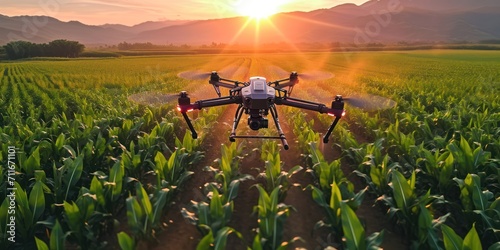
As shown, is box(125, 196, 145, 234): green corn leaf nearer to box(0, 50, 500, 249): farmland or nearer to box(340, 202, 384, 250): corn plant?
box(0, 50, 500, 249): farmland

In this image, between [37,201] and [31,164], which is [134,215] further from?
[31,164]

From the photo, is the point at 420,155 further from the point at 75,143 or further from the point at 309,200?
the point at 75,143

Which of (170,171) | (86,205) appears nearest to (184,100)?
(86,205)

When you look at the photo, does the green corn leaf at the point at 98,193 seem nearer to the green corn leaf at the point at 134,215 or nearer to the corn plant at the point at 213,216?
the green corn leaf at the point at 134,215

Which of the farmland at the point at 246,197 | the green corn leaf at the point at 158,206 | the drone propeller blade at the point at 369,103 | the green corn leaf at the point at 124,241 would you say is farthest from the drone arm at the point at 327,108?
the green corn leaf at the point at 124,241

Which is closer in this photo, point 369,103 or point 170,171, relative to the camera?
point 369,103

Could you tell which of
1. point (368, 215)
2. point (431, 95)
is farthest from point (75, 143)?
point (431, 95)
